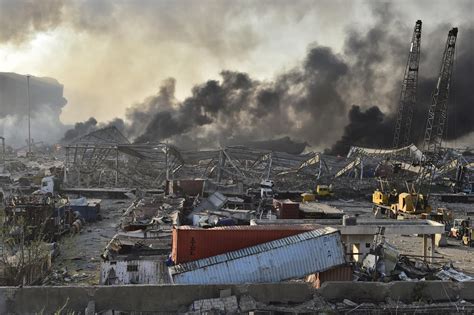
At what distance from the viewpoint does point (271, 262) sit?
1183 cm

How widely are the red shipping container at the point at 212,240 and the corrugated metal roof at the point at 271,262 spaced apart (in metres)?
0.41

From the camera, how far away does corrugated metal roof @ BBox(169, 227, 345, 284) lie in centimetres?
1158

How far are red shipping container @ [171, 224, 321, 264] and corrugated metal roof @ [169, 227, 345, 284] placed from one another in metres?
0.41

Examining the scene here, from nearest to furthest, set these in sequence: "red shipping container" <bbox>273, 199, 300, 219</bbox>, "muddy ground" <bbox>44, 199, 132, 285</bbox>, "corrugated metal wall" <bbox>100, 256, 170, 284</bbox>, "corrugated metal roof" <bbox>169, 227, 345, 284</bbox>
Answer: "corrugated metal roof" <bbox>169, 227, 345, 284</bbox> → "corrugated metal wall" <bbox>100, 256, 170, 284</bbox> → "muddy ground" <bbox>44, 199, 132, 285</bbox> → "red shipping container" <bbox>273, 199, 300, 219</bbox>

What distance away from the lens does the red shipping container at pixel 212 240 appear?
40.9 ft

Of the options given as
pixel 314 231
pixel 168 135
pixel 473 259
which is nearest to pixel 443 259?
pixel 473 259

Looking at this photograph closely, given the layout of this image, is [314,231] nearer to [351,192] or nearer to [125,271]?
[125,271]

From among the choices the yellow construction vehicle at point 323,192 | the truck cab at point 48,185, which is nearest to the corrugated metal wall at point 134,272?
→ the truck cab at point 48,185

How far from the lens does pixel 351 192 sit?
38781 millimetres

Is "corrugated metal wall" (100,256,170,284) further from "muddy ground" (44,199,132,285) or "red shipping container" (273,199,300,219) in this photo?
"red shipping container" (273,199,300,219)

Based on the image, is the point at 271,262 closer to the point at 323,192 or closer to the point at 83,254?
the point at 83,254

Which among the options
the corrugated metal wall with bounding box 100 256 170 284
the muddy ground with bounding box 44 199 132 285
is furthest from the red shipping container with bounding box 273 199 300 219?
the corrugated metal wall with bounding box 100 256 170 284

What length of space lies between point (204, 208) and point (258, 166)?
23305mm

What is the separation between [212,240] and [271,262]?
1.75 metres
